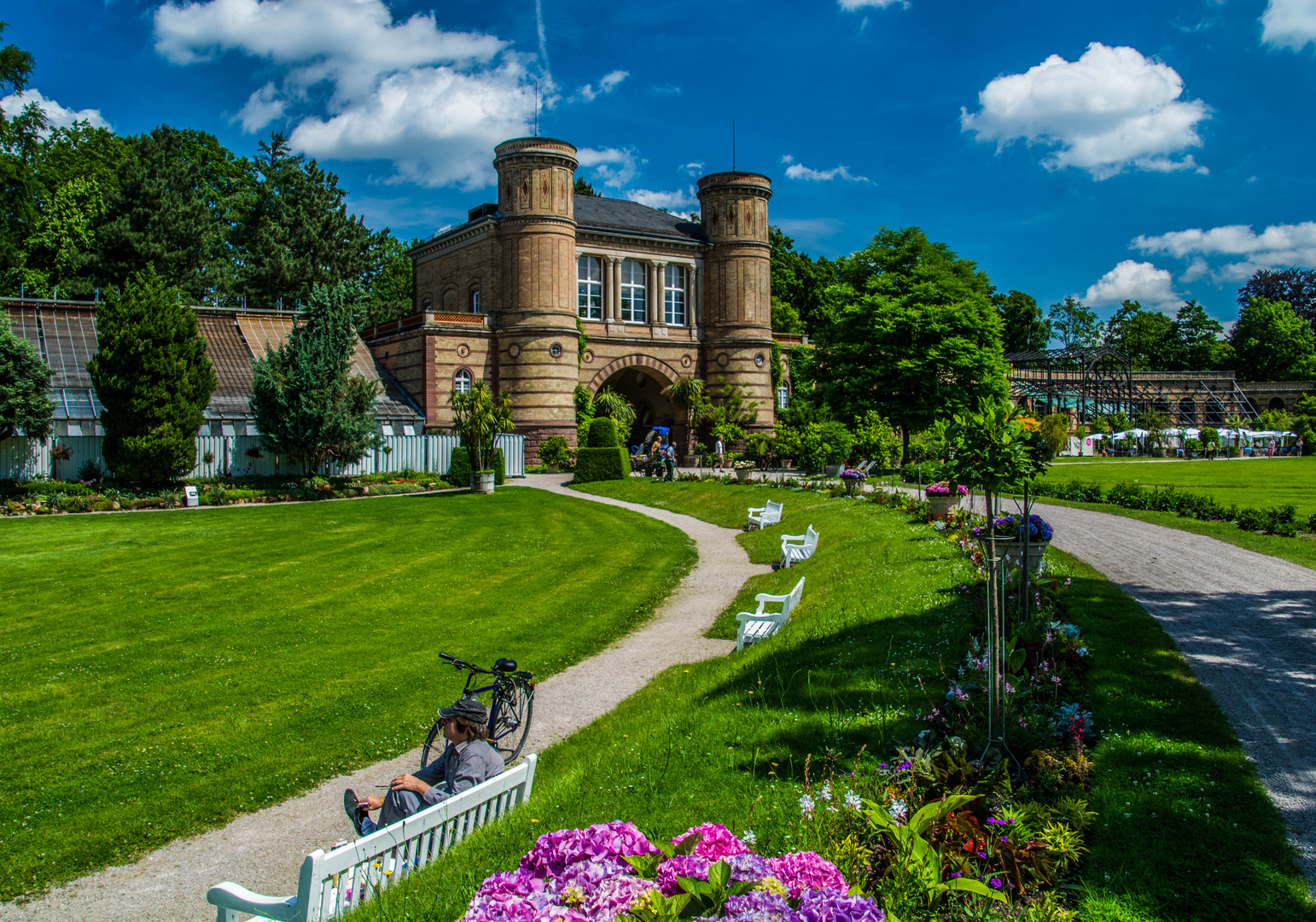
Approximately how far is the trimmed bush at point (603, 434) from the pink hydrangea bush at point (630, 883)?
96.6 ft

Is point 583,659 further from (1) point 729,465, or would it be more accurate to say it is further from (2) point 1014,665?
(1) point 729,465

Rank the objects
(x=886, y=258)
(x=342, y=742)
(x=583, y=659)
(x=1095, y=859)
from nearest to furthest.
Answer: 1. (x=1095, y=859)
2. (x=342, y=742)
3. (x=583, y=659)
4. (x=886, y=258)

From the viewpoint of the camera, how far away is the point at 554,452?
38.2 m

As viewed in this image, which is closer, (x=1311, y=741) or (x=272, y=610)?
(x=1311, y=741)

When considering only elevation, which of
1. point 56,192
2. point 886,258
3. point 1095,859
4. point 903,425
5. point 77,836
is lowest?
point 77,836

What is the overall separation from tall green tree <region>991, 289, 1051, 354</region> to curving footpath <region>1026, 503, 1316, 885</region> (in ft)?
257

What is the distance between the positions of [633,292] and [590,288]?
263 cm

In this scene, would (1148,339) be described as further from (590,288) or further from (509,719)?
(509,719)

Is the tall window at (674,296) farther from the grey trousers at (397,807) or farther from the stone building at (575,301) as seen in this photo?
the grey trousers at (397,807)

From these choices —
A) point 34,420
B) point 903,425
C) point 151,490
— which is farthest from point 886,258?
point 34,420

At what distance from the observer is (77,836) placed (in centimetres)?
573

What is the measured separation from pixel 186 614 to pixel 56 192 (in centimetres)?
4373

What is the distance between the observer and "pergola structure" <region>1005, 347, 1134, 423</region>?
67625 millimetres

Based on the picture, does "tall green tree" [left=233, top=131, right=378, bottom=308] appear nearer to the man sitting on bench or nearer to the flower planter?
the flower planter
